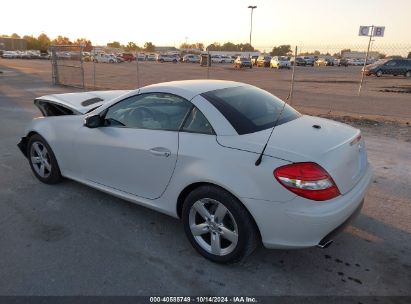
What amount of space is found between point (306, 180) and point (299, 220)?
12.0 inches

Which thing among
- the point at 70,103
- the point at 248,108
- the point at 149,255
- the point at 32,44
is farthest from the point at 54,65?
the point at 32,44

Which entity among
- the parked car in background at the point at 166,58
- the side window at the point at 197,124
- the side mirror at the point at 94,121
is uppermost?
the side window at the point at 197,124

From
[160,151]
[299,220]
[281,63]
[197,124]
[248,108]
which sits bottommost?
[281,63]

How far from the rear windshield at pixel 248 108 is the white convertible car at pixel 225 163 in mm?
14

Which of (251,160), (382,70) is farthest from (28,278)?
(382,70)

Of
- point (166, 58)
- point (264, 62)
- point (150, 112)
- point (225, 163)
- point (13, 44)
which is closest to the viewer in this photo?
point (225, 163)

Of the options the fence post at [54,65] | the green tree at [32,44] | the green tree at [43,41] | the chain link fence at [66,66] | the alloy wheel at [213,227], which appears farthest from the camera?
the green tree at [32,44]

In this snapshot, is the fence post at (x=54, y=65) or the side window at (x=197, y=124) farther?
the fence post at (x=54, y=65)

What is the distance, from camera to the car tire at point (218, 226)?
2.96 metres

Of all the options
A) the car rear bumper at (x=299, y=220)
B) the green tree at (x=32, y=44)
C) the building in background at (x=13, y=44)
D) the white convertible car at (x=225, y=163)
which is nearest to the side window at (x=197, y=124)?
the white convertible car at (x=225, y=163)

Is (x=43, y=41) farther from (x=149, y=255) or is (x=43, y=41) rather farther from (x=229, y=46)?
(x=149, y=255)

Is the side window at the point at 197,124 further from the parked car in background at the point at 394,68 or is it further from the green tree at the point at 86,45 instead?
the parked car in background at the point at 394,68

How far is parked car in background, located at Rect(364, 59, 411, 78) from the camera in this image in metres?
30.0

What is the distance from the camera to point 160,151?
344 centimetres
